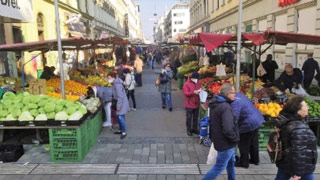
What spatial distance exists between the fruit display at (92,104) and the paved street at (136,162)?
2.66 ft

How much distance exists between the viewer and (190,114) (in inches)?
300

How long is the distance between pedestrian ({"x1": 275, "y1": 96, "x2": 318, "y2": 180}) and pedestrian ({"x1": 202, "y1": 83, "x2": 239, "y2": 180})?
2.30 ft

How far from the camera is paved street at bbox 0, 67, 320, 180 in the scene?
17.4 feet

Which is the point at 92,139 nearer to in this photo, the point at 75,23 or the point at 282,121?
the point at 282,121

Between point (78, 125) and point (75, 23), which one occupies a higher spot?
point (75, 23)

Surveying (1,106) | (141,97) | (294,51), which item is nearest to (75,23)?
(141,97)

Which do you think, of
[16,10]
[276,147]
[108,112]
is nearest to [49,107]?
[108,112]

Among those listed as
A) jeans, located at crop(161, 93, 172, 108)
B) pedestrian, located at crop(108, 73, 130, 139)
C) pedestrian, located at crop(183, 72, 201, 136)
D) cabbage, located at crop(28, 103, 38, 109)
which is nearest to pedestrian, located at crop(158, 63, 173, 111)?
jeans, located at crop(161, 93, 172, 108)

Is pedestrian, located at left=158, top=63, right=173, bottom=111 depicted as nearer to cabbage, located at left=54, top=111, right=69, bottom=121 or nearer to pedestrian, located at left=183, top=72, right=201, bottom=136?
pedestrian, located at left=183, top=72, right=201, bottom=136

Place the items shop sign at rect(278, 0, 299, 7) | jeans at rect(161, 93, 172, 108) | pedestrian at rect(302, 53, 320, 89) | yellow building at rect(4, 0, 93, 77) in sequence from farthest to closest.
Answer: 1. yellow building at rect(4, 0, 93, 77)
2. shop sign at rect(278, 0, 299, 7)
3. pedestrian at rect(302, 53, 320, 89)
4. jeans at rect(161, 93, 172, 108)

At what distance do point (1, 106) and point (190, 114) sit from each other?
174 inches

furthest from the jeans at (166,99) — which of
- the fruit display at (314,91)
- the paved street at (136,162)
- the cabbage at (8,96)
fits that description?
the cabbage at (8,96)

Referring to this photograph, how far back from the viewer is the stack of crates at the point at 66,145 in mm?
5863

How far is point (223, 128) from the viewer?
4.22m
